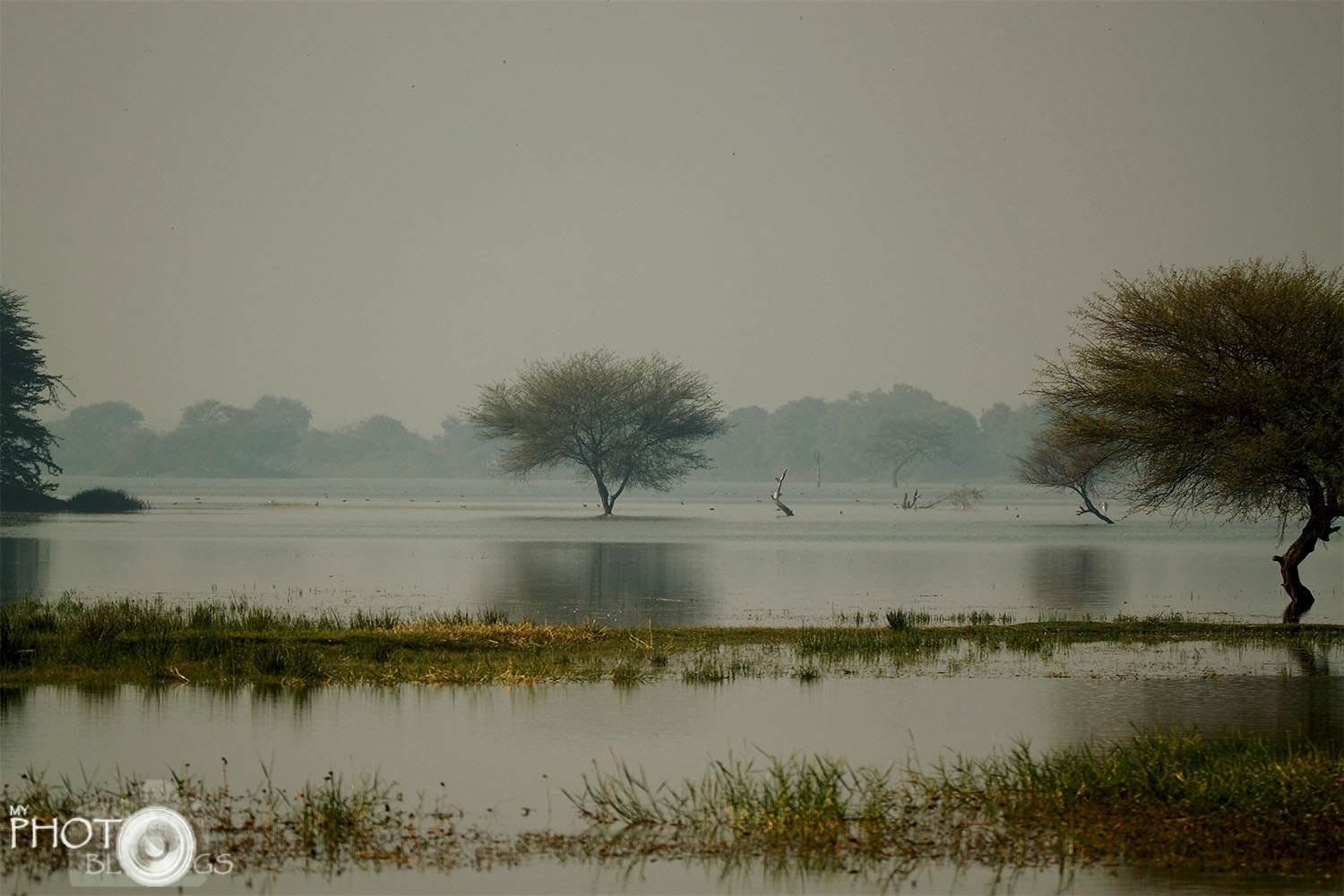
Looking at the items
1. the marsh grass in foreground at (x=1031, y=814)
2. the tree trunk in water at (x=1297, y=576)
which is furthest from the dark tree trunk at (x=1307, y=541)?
the marsh grass in foreground at (x=1031, y=814)

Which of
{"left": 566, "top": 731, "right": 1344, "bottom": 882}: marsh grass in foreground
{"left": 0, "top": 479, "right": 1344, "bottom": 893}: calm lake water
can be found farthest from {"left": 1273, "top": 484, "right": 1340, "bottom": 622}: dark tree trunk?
{"left": 566, "top": 731, "right": 1344, "bottom": 882}: marsh grass in foreground

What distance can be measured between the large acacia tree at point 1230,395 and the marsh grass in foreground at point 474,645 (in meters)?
2.81

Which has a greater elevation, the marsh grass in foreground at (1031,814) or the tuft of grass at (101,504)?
the tuft of grass at (101,504)

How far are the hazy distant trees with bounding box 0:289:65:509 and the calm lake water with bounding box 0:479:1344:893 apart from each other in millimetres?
23709

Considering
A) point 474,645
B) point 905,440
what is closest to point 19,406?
point 474,645

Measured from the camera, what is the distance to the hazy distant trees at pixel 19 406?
7044 cm

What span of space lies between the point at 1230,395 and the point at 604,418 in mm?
57952

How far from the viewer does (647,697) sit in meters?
16.7

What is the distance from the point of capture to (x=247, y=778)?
12.1 meters

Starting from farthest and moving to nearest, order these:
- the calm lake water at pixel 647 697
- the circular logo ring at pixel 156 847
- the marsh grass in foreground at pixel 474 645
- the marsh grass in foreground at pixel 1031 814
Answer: the marsh grass in foreground at pixel 474 645 < the calm lake water at pixel 647 697 < the marsh grass in foreground at pixel 1031 814 < the circular logo ring at pixel 156 847

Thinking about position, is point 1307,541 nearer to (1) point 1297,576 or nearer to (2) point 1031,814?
(1) point 1297,576

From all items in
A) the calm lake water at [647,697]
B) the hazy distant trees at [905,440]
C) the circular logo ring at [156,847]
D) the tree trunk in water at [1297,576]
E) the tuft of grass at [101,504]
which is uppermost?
the hazy distant trees at [905,440]

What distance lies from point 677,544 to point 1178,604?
78.6 feet

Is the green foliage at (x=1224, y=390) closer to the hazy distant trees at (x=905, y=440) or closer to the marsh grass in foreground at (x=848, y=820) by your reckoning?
the marsh grass in foreground at (x=848, y=820)
